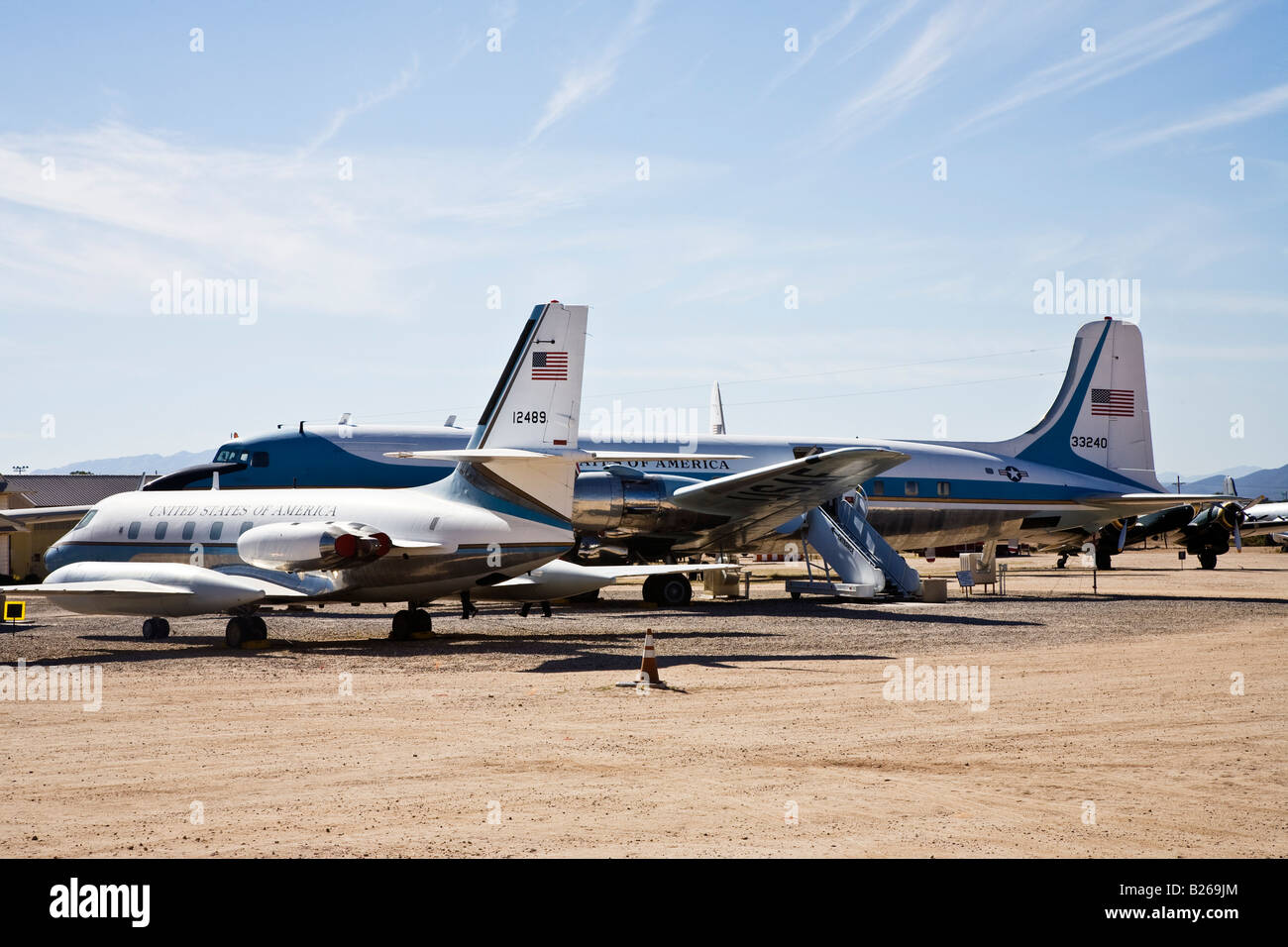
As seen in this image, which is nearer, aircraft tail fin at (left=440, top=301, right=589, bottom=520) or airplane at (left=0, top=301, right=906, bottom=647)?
airplane at (left=0, top=301, right=906, bottom=647)

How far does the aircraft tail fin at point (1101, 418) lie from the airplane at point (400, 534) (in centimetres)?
2217

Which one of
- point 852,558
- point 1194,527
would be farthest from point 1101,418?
point 1194,527

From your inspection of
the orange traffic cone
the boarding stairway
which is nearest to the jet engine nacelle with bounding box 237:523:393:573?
the orange traffic cone

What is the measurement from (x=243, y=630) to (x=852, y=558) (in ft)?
56.4

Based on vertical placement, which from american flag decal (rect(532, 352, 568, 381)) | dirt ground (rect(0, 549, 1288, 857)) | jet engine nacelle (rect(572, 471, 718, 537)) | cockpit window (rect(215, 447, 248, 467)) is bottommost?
dirt ground (rect(0, 549, 1288, 857))

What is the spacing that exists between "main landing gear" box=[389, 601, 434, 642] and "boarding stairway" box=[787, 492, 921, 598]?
12.4 meters

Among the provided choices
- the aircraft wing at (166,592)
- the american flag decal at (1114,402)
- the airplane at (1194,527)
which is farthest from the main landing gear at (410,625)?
the airplane at (1194,527)

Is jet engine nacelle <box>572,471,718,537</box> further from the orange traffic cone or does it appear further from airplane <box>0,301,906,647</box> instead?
the orange traffic cone

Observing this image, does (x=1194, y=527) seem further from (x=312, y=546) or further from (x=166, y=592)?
(x=166, y=592)

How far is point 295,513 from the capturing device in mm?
21234

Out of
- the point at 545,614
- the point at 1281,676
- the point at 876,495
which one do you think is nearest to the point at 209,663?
the point at 545,614

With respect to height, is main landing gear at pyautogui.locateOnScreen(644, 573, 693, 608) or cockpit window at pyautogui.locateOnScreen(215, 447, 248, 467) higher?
cockpit window at pyautogui.locateOnScreen(215, 447, 248, 467)

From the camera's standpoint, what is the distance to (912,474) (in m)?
36.2

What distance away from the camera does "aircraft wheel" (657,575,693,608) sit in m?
30.6
